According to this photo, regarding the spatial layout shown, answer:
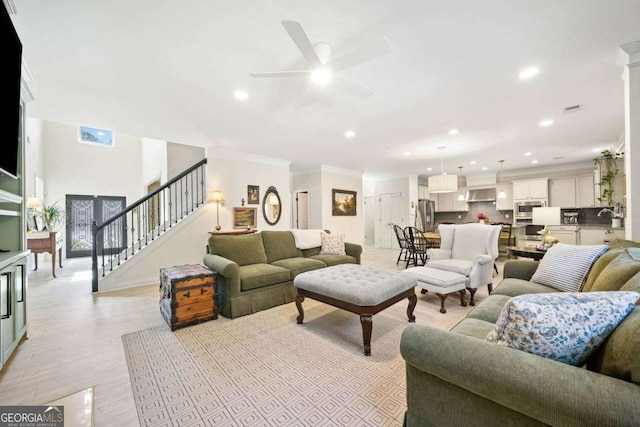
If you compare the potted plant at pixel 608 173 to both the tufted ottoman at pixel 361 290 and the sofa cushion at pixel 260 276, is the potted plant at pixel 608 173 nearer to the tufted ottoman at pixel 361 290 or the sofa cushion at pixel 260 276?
the tufted ottoman at pixel 361 290

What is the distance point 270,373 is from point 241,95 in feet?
9.37

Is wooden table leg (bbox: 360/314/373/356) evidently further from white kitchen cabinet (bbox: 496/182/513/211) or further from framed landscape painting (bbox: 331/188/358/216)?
white kitchen cabinet (bbox: 496/182/513/211)

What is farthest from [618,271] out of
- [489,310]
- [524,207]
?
[524,207]

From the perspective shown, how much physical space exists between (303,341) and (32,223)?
6.97m

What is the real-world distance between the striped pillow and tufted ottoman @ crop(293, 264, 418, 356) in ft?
3.82

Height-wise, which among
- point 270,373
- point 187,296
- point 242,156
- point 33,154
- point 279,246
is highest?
point 33,154

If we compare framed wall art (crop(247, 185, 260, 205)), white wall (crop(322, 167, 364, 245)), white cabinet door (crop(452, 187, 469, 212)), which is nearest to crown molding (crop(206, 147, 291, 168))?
framed wall art (crop(247, 185, 260, 205))

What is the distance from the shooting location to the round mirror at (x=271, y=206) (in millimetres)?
6125

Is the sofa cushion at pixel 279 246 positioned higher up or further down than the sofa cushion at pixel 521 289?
higher up

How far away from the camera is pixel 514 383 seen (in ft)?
3.00

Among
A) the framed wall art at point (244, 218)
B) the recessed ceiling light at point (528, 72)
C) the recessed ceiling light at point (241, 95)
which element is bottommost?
the framed wall art at point (244, 218)

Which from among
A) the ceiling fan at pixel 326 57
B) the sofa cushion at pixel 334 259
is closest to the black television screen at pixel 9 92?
the ceiling fan at pixel 326 57

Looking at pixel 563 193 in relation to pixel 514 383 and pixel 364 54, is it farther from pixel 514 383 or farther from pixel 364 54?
pixel 514 383

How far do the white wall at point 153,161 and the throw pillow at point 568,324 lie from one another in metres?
6.93
